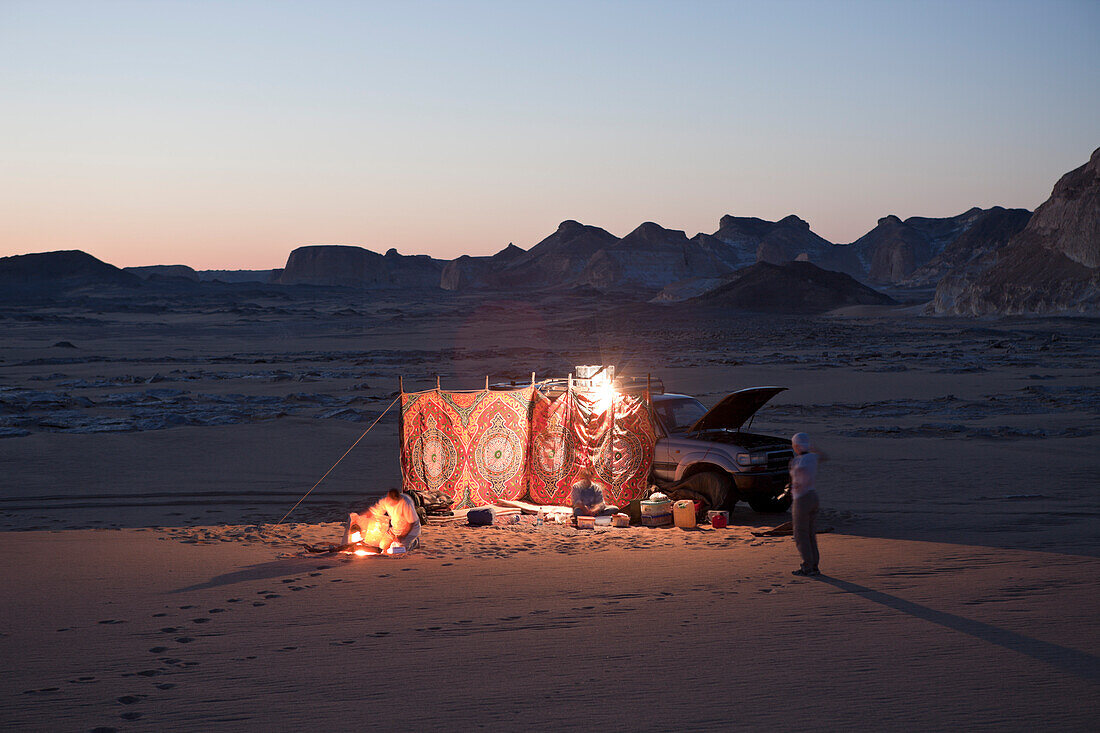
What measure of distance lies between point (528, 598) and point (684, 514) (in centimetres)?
409

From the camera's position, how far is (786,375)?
4212 centimetres

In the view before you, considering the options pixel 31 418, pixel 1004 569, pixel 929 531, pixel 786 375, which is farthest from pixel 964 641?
pixel 786 375

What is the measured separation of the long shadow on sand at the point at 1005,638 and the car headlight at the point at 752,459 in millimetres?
3747

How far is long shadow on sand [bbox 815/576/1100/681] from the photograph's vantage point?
23.0ft

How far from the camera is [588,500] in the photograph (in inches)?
534

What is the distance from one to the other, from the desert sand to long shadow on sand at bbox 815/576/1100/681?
4cm

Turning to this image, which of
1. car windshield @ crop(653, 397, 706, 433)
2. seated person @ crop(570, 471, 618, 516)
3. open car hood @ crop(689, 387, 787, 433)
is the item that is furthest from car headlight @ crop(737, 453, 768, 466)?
seated person @ crop(570, 471, 618, 516)

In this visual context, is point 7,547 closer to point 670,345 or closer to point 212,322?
point 670,345

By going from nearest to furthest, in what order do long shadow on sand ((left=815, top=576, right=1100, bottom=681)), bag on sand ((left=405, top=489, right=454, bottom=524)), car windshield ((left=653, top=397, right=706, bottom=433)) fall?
long shadow on sand ((left=815, top=576, right=1100, bottom=681))
car windshield ((left=653, top=397, right=706, bottom=433))
bag on sand ((left=405, top=489, right=454, bottom=524))

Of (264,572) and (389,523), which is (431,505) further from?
(264,572)

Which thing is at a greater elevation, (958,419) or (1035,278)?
(1035,278)

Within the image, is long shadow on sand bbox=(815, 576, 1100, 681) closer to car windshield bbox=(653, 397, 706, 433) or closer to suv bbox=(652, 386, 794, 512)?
suv bbox=(652, 386, 794, 512)

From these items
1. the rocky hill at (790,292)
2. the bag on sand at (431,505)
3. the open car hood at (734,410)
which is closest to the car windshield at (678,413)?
the open car hood at (734,410)

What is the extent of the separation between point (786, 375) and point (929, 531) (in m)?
30.2
